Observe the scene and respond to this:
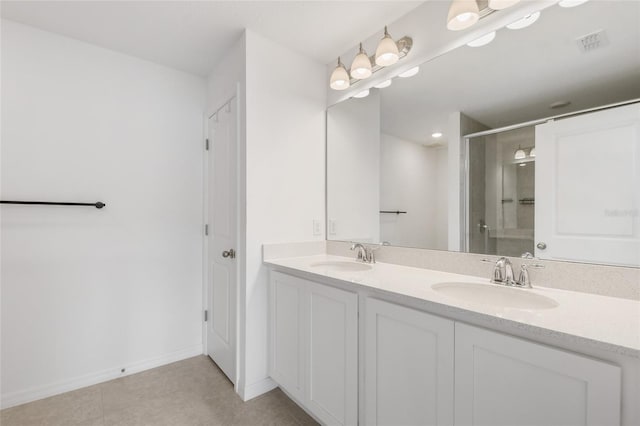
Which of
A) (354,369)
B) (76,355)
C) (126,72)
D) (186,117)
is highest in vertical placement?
(126,72)

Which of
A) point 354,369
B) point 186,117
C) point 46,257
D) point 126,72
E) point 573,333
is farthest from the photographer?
point 186,117

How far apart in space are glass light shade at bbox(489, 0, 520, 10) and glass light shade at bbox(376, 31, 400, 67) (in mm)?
468

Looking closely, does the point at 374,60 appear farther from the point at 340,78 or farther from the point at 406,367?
the point at 406,367

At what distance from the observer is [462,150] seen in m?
1.50

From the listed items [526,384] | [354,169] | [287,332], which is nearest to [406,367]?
[526,384]

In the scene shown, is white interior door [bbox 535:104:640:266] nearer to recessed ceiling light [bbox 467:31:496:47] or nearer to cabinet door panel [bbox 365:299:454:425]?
recessed ceiling light [bbox 467:31:496:47]

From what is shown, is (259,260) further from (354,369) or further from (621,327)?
(621,327)

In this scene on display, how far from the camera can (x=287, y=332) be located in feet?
5.53

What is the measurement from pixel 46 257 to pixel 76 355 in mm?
675

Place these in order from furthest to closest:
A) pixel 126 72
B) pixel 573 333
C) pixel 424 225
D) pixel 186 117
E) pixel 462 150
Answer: pixel 186 117
pixel 126 72
pixel 424 225
pixel 462 150
pixel 573 333

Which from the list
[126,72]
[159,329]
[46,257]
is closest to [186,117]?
[126,72]

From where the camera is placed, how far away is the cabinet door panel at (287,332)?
1596 millimetres

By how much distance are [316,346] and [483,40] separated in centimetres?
171

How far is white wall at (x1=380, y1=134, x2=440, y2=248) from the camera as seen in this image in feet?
5.31
